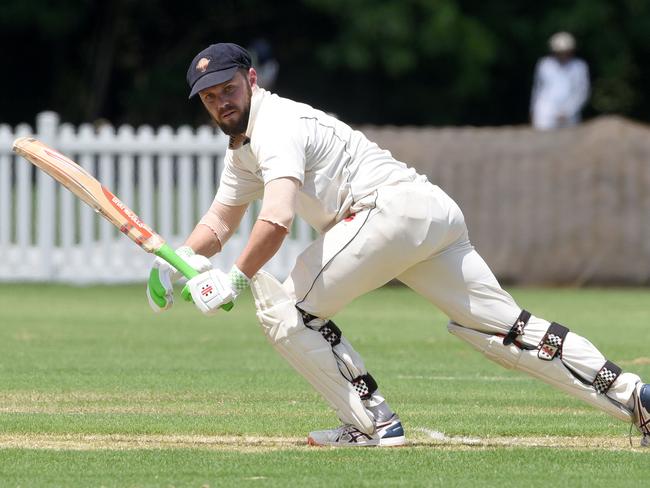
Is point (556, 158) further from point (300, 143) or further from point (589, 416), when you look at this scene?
point (300, 143)

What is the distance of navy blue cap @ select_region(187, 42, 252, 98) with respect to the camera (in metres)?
6.45

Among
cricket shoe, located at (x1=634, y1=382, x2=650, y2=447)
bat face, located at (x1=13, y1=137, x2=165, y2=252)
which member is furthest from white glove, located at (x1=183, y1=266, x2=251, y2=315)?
cricket shoe, located at (x1=634, y1=382, x2=650, y2=447)

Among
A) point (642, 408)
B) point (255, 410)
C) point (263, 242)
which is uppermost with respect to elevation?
point (263, 242)

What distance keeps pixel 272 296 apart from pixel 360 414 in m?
0.63

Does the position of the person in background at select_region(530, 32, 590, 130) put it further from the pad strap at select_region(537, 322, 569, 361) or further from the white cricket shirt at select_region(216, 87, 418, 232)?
the pad strap at select_region(537, 322, 569, 361)

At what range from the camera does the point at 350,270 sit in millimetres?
6516

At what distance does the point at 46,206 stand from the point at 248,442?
9.51m

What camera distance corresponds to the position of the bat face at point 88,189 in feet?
22.8

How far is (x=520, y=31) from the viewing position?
1211 inches

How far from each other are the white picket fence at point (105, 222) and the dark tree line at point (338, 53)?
13.3 m

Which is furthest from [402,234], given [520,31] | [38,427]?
[520,31]

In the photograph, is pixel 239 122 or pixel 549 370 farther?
pixel 549 370

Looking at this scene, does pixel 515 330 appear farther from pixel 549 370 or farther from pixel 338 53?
pixel 338 53

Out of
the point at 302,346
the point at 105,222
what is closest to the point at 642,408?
the point at 302,346
